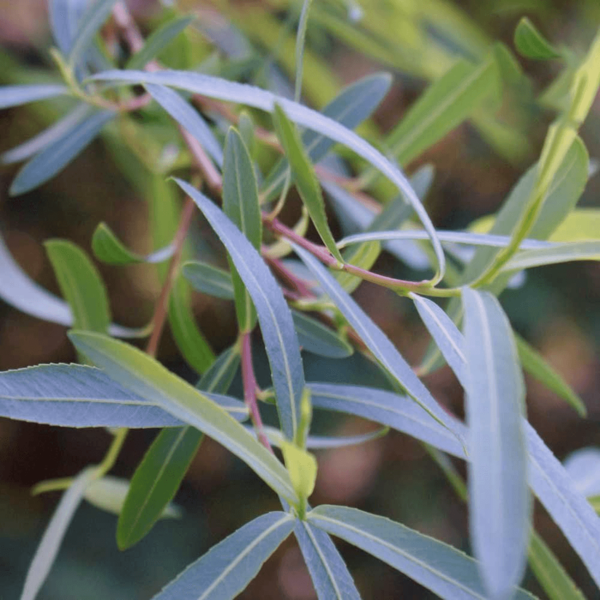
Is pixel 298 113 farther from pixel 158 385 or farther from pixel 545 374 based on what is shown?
pixel 545 374

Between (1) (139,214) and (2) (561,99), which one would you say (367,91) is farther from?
(1) (139,214)

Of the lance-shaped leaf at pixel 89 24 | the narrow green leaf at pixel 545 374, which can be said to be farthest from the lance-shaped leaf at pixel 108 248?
the narrow green leaf at pixel 545 374

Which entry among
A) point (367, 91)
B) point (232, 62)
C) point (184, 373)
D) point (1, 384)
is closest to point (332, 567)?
point (1, 384)

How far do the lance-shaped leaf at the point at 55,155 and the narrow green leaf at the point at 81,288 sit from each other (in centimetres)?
6

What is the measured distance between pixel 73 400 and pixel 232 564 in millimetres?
85

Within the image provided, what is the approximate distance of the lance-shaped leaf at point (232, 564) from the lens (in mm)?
241

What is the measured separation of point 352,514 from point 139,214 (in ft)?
3.32

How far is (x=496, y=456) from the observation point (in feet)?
0.55

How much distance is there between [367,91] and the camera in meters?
0.41

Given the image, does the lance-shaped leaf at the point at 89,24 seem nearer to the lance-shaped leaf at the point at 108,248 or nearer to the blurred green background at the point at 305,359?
the lance-shaped leaf at the point at 108,248

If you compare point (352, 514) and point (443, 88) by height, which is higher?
point (443, 88)

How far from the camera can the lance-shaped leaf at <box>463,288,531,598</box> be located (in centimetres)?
15

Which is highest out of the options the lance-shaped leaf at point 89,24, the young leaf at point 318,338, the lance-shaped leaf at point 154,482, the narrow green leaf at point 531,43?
the lance-shaped leaf at point 89,24

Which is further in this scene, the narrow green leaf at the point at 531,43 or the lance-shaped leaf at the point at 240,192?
the narrow green leaf at the point at 531,43
